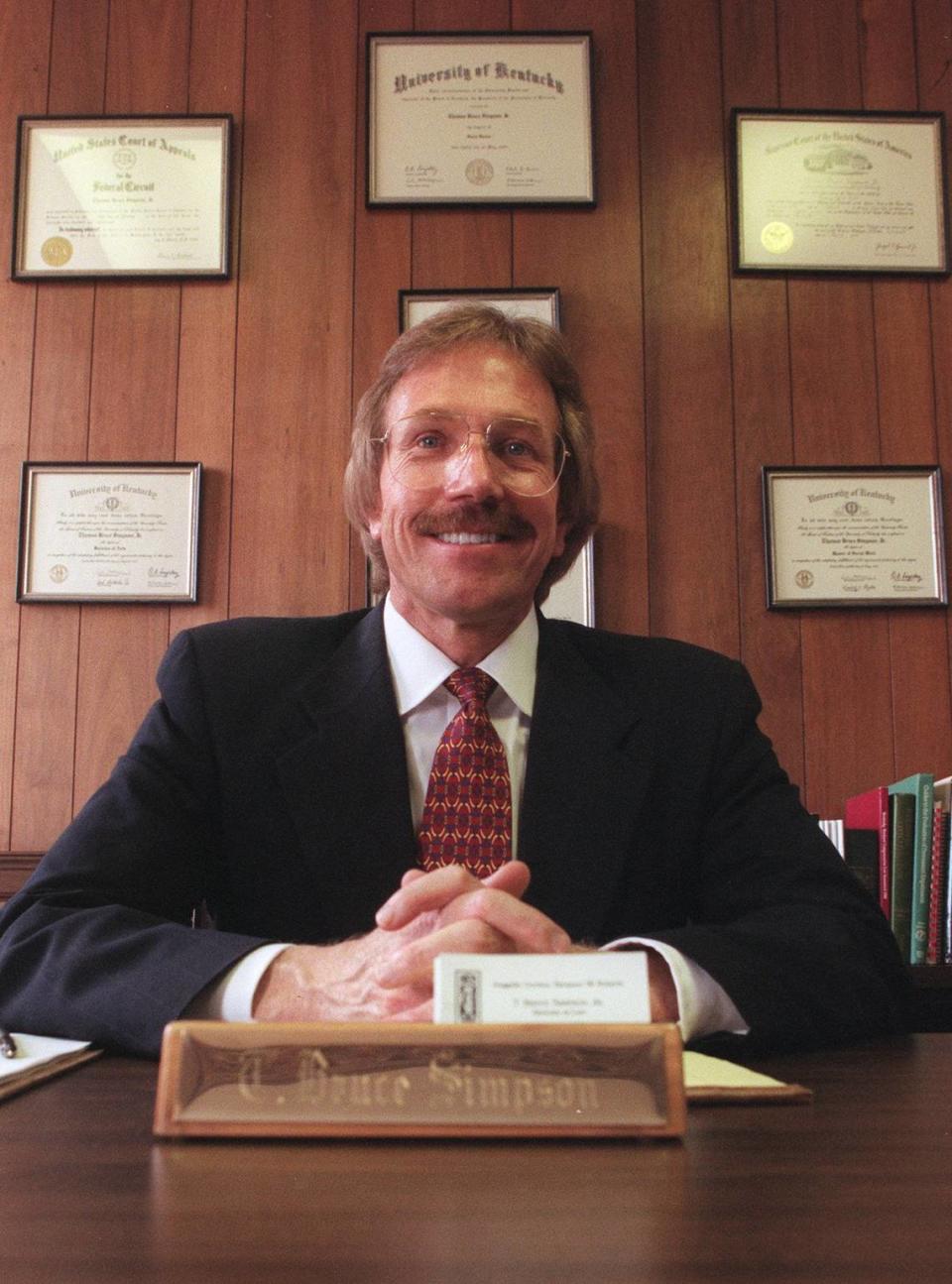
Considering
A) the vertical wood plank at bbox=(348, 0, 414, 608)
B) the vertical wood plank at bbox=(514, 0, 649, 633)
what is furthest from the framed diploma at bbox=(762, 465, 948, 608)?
the vertical wood plank at bbox=(348, 0, 414, 608)

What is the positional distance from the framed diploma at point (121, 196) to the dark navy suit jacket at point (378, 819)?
144 centimetres

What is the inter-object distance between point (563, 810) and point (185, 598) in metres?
1.43

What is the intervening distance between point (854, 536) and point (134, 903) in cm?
186

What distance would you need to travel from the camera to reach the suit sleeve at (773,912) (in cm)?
112

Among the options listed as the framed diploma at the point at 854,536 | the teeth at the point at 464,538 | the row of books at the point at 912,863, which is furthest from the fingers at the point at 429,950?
the framed diploma at the point at 854,536

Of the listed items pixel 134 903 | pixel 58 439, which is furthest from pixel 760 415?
pixel 134 903

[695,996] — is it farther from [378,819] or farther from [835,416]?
[835,416]

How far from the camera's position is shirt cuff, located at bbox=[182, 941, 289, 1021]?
1.05 meters

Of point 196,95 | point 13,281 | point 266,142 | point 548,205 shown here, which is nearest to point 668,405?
point 548,205

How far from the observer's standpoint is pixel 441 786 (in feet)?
4.84

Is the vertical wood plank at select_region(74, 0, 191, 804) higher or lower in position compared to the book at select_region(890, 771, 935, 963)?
higher

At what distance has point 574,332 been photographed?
2770 mm

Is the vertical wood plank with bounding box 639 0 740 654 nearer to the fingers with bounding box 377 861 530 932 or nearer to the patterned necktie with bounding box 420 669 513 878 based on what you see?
the patterned necktie with bounding box 420 669 513 878

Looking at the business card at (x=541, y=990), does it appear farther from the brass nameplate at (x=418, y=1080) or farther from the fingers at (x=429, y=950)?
the fingers at (x=429, y=950)
